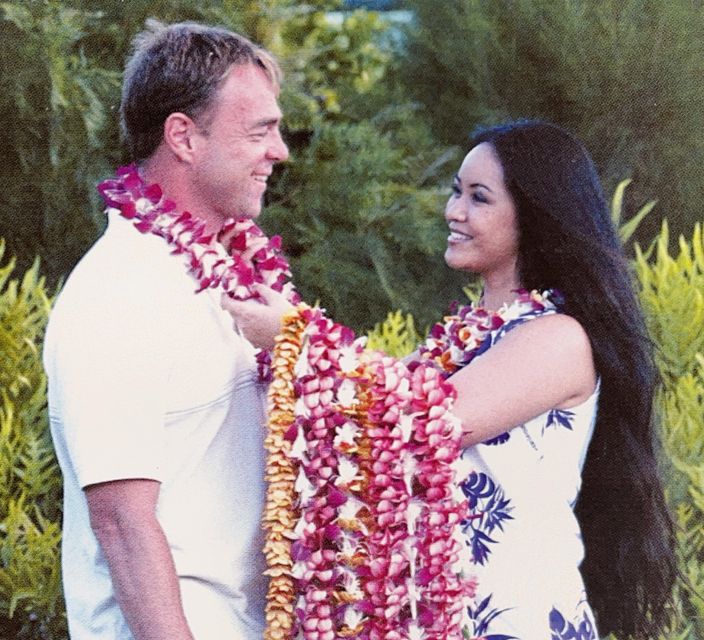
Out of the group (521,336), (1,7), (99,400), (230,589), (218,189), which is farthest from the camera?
(1,7)

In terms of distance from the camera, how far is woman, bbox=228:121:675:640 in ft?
9.47

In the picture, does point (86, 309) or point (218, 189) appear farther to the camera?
point (218, 189)

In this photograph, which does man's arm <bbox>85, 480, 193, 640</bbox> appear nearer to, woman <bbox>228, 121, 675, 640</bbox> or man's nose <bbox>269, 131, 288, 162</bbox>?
woman <bbox>228, 121, 675, 640</bbox>

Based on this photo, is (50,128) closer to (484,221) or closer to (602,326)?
(484,221)

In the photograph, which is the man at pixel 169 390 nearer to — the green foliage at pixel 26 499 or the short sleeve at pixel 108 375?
the short sleeve at pixel 108 375

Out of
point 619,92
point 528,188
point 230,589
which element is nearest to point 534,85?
point 619,92

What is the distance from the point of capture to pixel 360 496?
266 cm

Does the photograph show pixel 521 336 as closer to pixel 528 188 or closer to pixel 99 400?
pixel 528 188

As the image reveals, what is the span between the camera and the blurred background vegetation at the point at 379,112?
602 centimetres

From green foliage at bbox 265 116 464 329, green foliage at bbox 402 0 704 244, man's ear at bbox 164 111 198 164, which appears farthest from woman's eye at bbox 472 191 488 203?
green foliage at bbox 402 0 704 244

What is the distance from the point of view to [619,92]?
686 cm

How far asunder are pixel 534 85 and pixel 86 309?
16.4ft

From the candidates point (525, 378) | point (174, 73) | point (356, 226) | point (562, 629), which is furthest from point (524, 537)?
point (356, 226)

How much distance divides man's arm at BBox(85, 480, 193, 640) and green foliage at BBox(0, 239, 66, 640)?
1.35 metres
